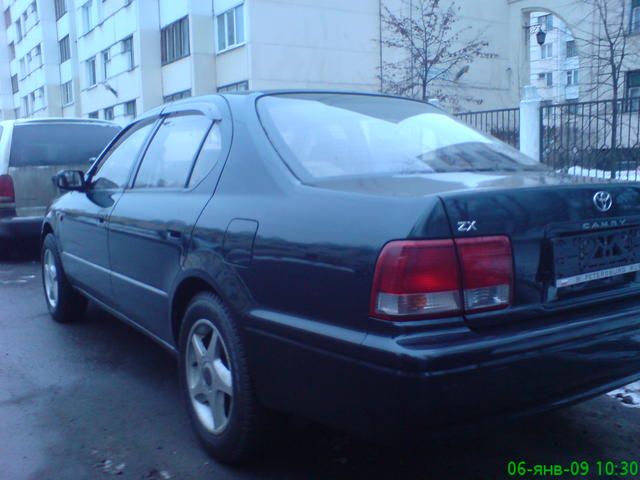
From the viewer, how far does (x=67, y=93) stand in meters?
43.2

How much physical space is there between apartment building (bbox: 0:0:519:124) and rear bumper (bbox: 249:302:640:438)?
2042cm

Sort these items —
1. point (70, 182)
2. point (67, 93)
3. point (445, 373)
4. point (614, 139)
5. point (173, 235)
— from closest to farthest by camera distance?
point (445, 373) → point (173, 235) → point (70, 182) → point (614, 139) → point (67, 93)

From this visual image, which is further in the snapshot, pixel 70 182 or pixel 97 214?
pixel 70 182

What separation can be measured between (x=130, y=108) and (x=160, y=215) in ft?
101

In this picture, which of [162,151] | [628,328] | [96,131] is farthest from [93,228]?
[96,131]

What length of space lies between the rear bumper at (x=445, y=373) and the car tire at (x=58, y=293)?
3.18 meters

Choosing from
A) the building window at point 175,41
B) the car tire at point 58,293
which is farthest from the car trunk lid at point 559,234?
the building window at point 175,41

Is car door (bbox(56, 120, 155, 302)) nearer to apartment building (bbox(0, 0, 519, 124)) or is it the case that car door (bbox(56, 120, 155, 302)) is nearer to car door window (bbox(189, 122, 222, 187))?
car door window (bbox(189, 122, 222, 187))

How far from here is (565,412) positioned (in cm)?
370

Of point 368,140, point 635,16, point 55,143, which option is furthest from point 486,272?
point 635,16

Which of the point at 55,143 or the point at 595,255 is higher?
the point at 55,143

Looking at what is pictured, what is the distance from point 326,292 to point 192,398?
1188mm

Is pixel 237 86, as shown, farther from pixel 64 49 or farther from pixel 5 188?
pixel 64 49

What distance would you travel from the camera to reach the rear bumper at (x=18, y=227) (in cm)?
833
